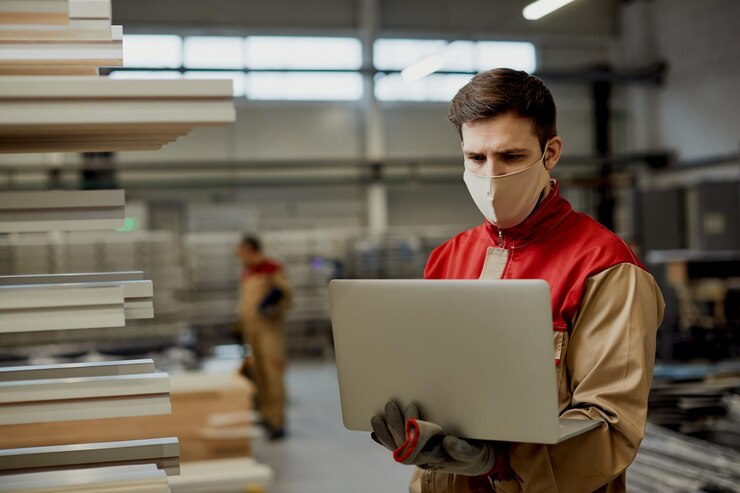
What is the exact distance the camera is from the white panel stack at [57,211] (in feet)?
3.91

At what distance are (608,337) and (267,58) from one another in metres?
14.4

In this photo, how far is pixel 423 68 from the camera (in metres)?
10.6

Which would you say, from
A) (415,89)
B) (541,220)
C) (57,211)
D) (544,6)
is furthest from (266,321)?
(415,89)

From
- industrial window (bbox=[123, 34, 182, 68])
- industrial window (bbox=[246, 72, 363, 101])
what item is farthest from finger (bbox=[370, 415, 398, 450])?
industrial window (bbox=[246, 72, 363, 101])

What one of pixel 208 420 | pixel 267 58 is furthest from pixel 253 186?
pixel 208 420

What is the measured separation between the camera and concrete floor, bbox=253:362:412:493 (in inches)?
221

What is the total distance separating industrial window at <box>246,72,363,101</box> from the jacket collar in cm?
1418

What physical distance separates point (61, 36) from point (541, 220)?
876 millimetres

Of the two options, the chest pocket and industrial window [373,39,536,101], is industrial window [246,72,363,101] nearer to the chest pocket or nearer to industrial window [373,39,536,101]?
industrial window [373,39,536,101]

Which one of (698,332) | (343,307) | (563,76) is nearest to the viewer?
(343,307)

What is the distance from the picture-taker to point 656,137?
15867 mm

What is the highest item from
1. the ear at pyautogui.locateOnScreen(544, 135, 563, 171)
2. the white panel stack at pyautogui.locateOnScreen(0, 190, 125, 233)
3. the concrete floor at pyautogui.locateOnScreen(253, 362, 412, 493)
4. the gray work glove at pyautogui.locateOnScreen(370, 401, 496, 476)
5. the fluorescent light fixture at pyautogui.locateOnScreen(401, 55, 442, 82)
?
the fluorescent light fixture at pyautogui.locateOnScreen(401, 55, 442, 82)

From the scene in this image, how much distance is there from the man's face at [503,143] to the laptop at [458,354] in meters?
0.30

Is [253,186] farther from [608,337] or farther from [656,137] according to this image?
[608,337]
